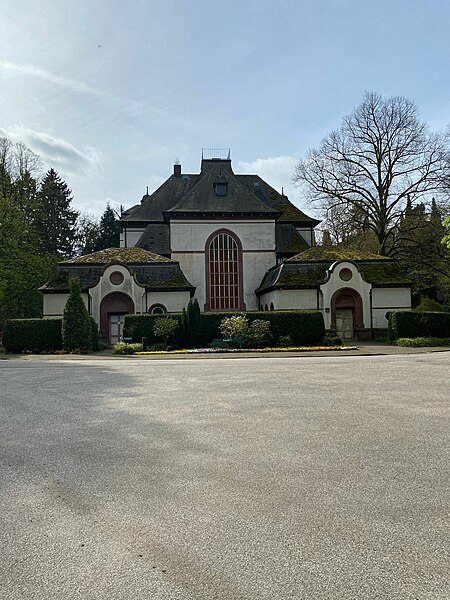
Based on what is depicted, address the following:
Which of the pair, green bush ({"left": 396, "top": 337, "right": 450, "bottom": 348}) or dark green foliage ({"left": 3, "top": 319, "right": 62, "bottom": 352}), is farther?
dark green foliage ({"left": 3, "top": 319, "right": 62, "bottom": 352})

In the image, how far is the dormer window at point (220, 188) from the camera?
42406 mm

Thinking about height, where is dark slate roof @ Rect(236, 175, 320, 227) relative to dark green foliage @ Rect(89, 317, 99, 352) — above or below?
above

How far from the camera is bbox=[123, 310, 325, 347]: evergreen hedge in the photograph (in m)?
29.5

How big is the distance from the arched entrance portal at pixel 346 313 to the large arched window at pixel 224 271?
27.5 feet

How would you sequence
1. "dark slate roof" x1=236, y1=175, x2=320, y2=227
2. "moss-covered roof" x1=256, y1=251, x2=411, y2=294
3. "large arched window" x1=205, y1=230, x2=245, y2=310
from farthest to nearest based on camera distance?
1. "dark slate roof" x1=236, y1=175, x2=320, y2=227
2. "large arched window" x1=205, y1=230, x2=245, y2=310
3. "moss-covered roof" x1=256, y1=251, x2=411, y2=294

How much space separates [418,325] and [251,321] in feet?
32.4

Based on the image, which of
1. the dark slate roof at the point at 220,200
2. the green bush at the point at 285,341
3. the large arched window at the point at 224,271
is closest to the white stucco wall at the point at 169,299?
the large arched window at the point at 224,271

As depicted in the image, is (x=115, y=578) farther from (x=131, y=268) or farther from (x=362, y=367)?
(x=131, y=268)

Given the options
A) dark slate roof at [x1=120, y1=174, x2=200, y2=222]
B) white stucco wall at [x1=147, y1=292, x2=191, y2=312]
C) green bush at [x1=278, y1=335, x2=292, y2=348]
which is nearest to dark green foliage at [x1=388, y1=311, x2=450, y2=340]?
green bush at [x1=278, y1=335, x2=292, y2=348]

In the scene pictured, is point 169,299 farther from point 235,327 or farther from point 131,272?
point 235,327

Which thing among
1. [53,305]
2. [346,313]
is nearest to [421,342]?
[346,313]

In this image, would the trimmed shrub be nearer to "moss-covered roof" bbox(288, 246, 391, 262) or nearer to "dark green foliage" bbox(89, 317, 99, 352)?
"dark green foliage" bbox(89, 317, 99, 352)

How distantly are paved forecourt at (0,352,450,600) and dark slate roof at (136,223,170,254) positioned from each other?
110ft

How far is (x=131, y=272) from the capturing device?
34.2m
